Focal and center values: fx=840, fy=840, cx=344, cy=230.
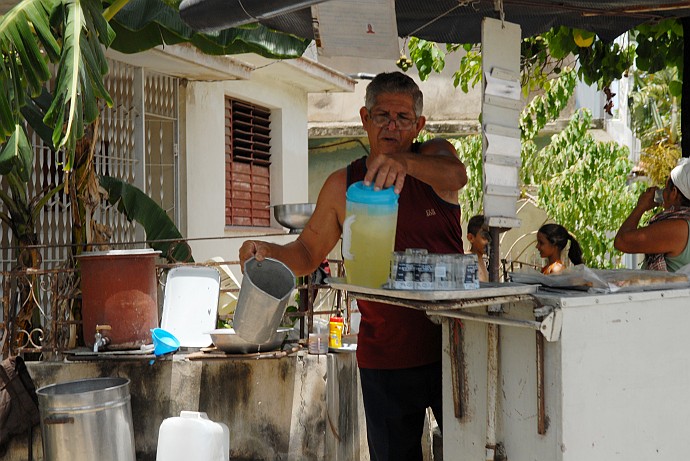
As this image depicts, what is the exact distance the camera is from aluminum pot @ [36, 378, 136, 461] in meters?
4.44

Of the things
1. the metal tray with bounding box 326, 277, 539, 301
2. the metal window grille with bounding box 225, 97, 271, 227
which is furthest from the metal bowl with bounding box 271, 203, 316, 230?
the metal window grille with bounding box 225, 97, 271, 227

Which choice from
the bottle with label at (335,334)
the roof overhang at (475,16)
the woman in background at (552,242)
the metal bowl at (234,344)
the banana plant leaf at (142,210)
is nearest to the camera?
A: the roof overhang at (475,16)

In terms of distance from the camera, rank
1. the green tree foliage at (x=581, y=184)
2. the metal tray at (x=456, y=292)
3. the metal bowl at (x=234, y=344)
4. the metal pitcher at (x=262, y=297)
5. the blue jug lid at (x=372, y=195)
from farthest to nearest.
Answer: the green tree foliage at (x=581, y=184) → the metal bowl at (x=234, y=344) → the metal pitcher at (x=262, y=297) → the blue jug lid at (x=372, y=195) → the metal tray at (x=456, y=292)

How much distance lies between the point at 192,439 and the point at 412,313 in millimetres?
2104

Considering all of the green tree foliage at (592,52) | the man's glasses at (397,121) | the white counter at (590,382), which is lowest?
the white counter at (590,382)

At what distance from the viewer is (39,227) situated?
6.59m

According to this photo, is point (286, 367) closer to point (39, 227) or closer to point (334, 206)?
point (334, 206)

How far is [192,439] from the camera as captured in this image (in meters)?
4.50

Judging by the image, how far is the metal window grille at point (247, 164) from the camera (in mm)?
9422

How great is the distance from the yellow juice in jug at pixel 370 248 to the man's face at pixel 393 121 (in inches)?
20.9

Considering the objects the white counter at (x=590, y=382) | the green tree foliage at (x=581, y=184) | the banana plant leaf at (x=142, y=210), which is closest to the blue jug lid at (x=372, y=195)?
the white counter at (x=590, y=382)

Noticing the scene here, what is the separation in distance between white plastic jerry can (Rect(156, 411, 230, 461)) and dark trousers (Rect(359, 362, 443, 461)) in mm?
1772

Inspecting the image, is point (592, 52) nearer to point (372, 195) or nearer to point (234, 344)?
point (234, 344)

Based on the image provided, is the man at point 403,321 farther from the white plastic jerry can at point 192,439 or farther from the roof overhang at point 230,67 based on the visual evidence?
the roof overhang at point 230,67
